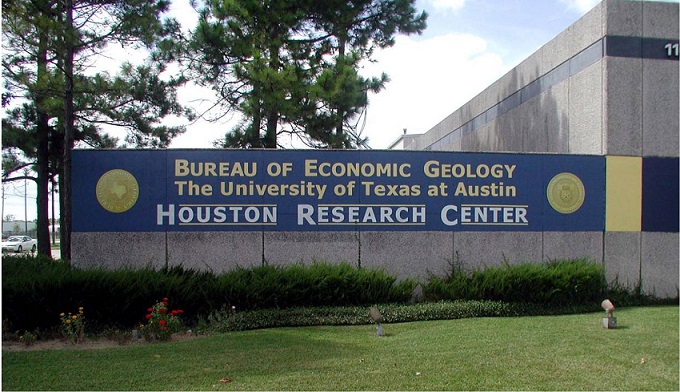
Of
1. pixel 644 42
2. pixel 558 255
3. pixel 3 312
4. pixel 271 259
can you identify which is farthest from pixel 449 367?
pixel 644 42

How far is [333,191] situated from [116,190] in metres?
4.21

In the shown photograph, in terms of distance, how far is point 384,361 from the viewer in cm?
705

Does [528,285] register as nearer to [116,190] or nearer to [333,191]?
[333,191]

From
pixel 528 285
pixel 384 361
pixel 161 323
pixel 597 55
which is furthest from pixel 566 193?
pixel 161 323

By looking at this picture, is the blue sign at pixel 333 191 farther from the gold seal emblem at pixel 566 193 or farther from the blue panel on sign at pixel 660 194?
the blue panel on sign at pixel 660 194

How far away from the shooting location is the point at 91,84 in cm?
1662

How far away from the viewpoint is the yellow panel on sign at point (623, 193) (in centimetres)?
1197

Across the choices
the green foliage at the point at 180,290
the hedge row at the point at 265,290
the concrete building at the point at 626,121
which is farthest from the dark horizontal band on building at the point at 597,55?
the green foliage at the point at 180,290

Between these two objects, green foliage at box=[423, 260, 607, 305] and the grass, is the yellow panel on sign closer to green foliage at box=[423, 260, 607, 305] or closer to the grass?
green foliage at box=[423, 260, 607, 305]

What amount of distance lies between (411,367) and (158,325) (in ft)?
13.9

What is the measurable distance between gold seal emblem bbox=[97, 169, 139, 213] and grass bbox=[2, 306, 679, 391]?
3611 millimetres

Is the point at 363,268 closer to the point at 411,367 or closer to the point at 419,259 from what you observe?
the point at 419,259

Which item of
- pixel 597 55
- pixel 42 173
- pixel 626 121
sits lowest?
pixel 42 173

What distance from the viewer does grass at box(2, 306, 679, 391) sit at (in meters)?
6.19
